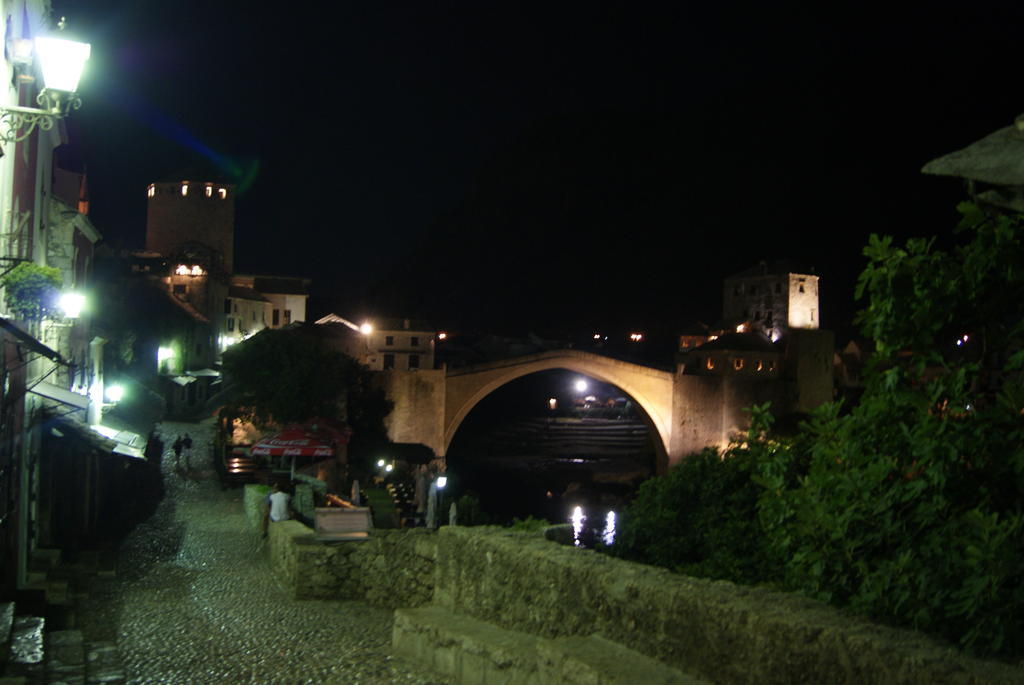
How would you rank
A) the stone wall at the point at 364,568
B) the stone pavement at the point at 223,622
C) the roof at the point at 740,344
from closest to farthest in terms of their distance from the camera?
the stone pavement at the point at 223,622 < the stone wall at the point at 364,568 < the roof at the point at 740,344

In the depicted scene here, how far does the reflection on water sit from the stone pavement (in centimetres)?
1769

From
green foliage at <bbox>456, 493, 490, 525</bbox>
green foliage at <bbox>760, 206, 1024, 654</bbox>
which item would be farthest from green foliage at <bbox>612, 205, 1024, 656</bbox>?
green foliage at <bbox>456, 493, 490, 525</bbox>

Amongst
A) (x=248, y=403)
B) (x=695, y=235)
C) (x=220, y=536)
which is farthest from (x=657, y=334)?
(x=220, y=536)

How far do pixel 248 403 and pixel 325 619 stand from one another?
17542 millimetres

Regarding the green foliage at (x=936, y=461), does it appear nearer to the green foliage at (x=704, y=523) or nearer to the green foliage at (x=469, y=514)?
the green foliage at (x=704, y=523)

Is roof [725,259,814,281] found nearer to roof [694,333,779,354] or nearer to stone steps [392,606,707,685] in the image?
roof [694,333,779,354]

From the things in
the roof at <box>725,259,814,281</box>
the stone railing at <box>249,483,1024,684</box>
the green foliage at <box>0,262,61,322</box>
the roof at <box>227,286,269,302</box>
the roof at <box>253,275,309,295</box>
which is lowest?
the stone railing at <box>249,483,1024,684</box>

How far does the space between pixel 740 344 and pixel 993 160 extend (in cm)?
4456

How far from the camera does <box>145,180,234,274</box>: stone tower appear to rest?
52.9 metres

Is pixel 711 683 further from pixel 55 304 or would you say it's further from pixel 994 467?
pixel 55 304

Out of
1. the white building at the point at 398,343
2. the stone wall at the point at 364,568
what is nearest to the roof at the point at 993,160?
the stone wall at the point at 364,568

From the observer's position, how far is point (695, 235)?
95.1 meters

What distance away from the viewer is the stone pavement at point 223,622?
6750mm

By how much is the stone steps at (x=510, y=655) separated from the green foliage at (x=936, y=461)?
3.51 ft
